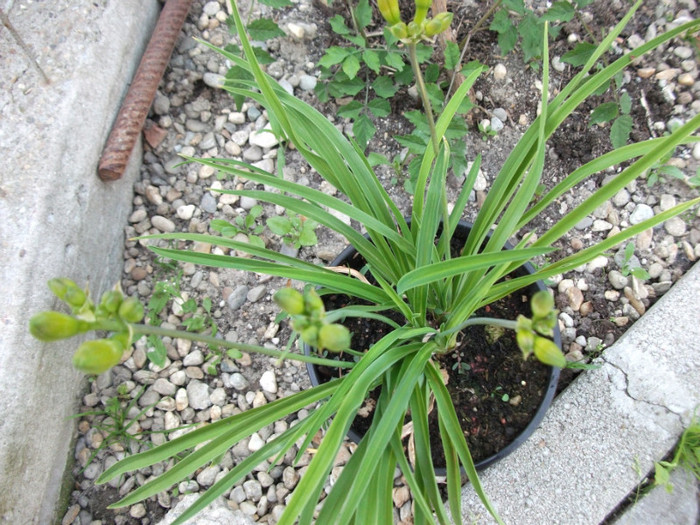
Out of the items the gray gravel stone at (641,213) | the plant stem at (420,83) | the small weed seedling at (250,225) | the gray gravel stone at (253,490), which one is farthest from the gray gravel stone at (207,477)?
the gray gravel stone at (641,213)

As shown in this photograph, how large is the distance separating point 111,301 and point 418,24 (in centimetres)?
55

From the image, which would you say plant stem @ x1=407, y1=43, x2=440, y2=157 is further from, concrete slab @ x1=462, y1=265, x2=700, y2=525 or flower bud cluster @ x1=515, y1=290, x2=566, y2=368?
concrete slab @ x1=462, y1=265, x2=700, y2=525

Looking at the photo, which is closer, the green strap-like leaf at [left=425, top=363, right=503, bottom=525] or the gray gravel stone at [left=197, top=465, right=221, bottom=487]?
the green strap-like leaf at [left=425, top=363, right=503, bottom=525]

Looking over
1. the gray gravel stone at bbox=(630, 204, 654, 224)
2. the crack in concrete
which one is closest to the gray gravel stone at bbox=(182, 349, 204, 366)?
the crack in concrete

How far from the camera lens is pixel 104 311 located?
0.68m

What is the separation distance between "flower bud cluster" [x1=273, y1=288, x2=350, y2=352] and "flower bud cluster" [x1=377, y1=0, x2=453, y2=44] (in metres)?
0.38

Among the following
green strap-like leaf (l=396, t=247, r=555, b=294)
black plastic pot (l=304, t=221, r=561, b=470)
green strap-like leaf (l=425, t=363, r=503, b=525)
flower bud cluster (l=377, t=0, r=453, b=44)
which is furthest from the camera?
black plastic pot (l=304, t=221, r=561, b=470)

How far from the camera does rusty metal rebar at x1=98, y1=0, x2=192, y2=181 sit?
163cm

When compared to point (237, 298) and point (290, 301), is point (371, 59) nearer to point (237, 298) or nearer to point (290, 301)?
point (237, 298)

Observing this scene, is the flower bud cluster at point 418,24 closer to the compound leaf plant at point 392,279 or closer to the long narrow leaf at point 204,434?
the compound leaf plant at point 392,279

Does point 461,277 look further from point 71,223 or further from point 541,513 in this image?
point 71,223

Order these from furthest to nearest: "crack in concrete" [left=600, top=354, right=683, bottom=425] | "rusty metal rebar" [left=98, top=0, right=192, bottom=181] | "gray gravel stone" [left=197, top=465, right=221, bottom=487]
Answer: "rusty metal rebar" [left=98, top=0, right=192, bottom=181], "gray gravel stone" [left=197, top=465, right=221, bottom=487], "crack in concrete" [left=600, top=354, right=683, bottom=425]

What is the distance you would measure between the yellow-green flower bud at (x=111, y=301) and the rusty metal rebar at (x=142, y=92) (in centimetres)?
107

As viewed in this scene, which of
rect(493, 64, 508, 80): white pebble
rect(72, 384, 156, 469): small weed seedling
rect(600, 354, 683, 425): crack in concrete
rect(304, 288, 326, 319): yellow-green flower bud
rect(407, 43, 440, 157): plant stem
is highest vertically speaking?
rect(493, 64, 508, 80): white pebble
